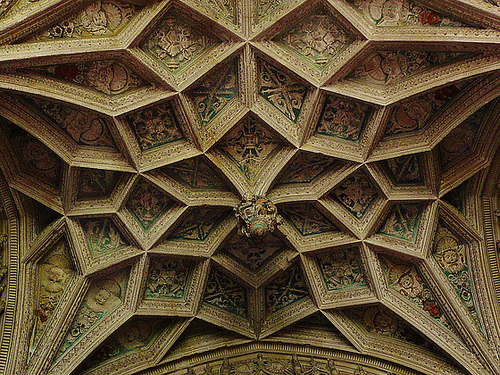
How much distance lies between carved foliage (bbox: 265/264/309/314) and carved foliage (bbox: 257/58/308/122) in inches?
121

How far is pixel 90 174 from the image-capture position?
12.7m

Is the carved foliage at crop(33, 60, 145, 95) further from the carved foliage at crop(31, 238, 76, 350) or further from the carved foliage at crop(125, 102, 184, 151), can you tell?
the carved foliage at crop(31, 238, 76, 350)

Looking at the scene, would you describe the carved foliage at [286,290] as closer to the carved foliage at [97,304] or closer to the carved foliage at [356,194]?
the carved foliage at [356,194]

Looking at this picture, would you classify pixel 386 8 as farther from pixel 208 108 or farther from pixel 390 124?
pixel 208 108

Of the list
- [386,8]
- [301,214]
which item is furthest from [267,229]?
[386,8]

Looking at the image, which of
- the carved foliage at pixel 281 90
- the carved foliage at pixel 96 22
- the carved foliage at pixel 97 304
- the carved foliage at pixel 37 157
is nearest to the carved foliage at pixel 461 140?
the carved foliage at pixel 281 90

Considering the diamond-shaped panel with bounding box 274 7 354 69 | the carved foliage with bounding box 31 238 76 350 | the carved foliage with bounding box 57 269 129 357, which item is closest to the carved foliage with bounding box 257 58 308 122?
the diamond-shaped panel with bounding box 274 7 354 69

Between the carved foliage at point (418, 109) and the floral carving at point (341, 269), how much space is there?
8.18ft

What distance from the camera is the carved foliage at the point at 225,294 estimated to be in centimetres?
1397

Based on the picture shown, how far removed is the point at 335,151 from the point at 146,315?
4.51 m

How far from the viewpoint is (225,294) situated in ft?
46.1

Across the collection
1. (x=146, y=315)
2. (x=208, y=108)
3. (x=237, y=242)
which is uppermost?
(x=208, y=108)

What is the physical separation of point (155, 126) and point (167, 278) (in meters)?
2.93

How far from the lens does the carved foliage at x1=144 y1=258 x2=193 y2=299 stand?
1359 centimetres
